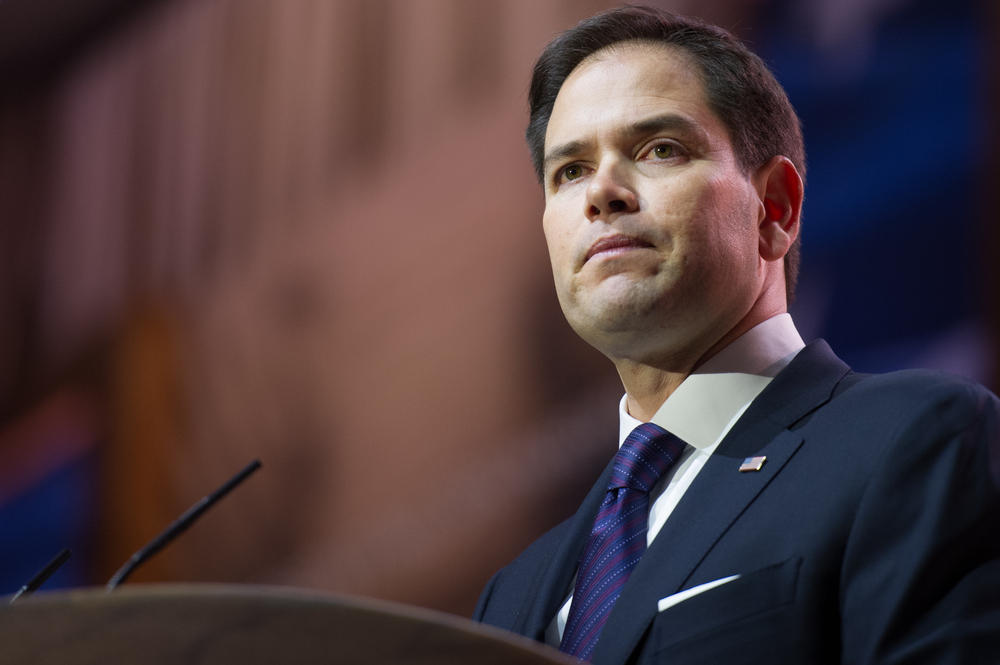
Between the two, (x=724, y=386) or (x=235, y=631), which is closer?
(x=235, y=631)

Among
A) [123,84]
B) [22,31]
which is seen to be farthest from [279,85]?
[22,31]

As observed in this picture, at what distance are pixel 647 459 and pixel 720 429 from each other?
0.10 m

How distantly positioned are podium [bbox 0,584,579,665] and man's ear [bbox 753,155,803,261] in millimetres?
1091

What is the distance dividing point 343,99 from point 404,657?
8.46ft

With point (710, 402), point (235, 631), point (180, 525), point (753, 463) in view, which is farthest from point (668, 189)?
point (235, 631)

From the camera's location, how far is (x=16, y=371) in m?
3.26

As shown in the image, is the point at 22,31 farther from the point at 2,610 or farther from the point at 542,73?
the point at 2,610

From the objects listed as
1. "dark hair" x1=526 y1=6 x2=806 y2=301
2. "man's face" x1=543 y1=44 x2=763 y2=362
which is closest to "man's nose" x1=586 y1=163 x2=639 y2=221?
"man's face" x1=543 y1=44 x2=763 y2=362

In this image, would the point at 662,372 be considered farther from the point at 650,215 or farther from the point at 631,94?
the point at 631,94

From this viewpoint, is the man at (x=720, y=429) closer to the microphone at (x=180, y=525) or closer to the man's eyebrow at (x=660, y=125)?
the man's eyebrow at (x=660, y=125)

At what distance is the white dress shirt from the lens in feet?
4.47

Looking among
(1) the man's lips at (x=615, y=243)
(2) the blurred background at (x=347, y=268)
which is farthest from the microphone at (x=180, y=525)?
(2) the blurred background at (x=347, y=268)

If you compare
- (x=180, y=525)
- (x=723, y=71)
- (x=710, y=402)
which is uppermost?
(x=723, y=71)

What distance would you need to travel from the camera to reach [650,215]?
4.70ft
